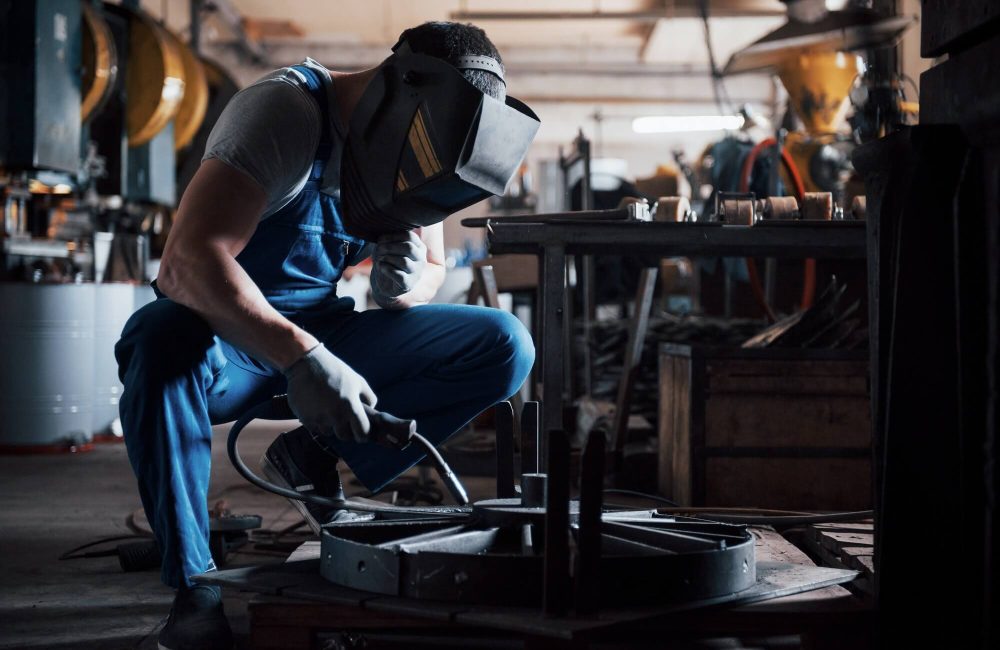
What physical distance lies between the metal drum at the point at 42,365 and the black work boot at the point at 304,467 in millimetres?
2967

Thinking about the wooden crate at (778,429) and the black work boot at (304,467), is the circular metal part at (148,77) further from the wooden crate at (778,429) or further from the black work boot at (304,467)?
the black work boot at (304,467)

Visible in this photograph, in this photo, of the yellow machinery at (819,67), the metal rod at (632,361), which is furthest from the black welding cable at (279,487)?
the yellow machinery at (819,67)

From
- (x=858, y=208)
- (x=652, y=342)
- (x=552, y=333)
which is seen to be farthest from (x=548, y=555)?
(x=652, y=342)

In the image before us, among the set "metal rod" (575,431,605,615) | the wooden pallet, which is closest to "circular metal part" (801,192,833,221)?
the wooden pallet

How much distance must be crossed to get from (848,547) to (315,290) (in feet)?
3.59

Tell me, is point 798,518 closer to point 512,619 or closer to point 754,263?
point 512,619

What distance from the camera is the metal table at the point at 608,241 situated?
248 centimetres

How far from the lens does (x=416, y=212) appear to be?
1.73m

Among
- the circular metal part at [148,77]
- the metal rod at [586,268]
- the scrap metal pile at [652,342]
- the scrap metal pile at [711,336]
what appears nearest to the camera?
the scrap metal pile at [711,336]

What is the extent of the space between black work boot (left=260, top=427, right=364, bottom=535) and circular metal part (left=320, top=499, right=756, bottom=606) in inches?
18.7

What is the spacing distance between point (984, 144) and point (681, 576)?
2.05 feet

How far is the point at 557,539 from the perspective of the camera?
1.18 m

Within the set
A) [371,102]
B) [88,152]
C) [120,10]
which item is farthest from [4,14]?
[371,102]

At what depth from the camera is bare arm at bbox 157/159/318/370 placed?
1504 mm
